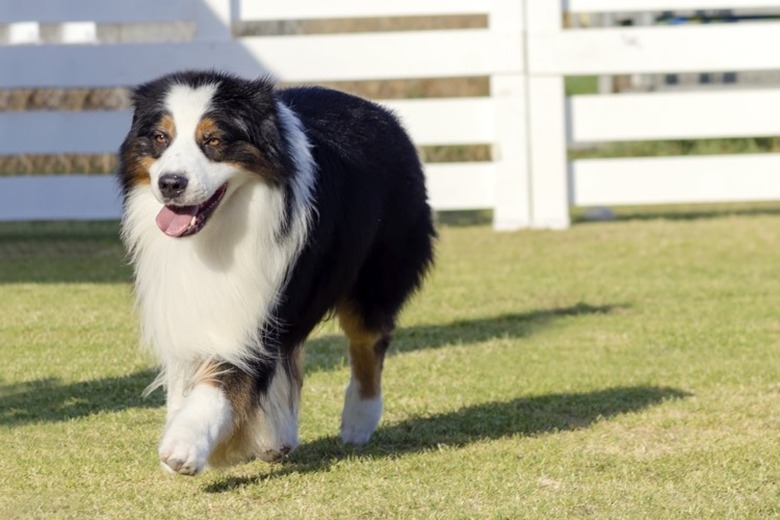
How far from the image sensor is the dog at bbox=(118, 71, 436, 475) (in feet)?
13.2

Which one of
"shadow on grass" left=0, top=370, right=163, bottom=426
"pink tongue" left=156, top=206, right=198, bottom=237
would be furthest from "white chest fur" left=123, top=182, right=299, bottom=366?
"shadow on grass" left=0, top=370, right=163, bottom=426

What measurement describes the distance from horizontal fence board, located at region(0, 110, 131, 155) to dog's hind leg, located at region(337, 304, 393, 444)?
637cm

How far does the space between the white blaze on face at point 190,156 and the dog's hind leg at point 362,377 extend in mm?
981

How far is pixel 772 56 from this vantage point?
36.5 feet

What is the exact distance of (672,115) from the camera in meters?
11.1

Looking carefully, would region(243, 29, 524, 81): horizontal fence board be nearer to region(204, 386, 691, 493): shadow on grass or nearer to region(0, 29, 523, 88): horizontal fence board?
region(0, 29, 523, 88): horizontal fence board

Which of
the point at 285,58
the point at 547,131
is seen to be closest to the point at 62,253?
the point at 285,58

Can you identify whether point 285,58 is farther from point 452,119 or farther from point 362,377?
point 362,377

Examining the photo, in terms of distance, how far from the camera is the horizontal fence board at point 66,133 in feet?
35.7

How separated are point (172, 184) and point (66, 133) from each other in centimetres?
725

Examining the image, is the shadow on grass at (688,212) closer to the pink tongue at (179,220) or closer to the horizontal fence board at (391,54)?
the horizontal fence board at (391,54)

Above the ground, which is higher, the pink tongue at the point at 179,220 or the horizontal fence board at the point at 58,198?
the pink tongue at the point at 179,220

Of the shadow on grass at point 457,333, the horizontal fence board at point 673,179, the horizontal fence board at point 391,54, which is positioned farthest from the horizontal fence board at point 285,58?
the shadow on grass at point 457,333

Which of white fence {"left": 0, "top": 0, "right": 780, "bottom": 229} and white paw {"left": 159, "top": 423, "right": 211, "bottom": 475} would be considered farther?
white fence {"left": 0, "top": 0, "right": 780, "bottom": 229}
